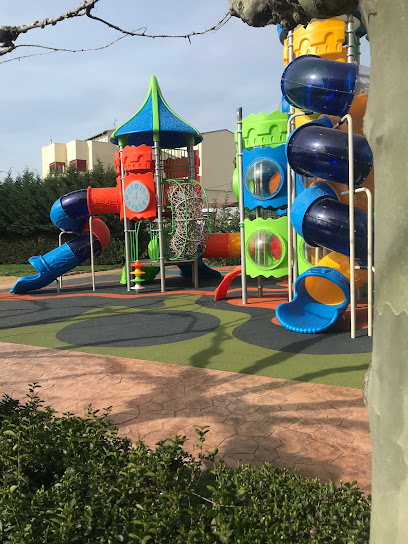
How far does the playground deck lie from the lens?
3.43m

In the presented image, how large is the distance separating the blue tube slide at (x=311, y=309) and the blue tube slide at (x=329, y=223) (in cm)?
41

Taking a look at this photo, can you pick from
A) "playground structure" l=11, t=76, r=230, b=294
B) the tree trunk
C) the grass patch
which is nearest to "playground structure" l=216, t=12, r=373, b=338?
"playground structure" l=11, t=76, r=230, b=294

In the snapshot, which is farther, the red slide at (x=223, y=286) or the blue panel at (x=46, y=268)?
→ the blue panel at (x=46, y=268)

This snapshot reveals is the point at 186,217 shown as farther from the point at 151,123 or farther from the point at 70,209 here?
the point at 70,209

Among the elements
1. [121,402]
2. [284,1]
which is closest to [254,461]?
[121,402]

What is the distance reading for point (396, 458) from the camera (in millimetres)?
1159

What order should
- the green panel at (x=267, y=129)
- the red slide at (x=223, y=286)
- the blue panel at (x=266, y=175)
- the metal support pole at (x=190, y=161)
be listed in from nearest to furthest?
the blue panel at (x=266, y=175) → the green panel at (x=267, y=129) → the red slide at (x=223, y=286) → the metal support pole at (x=190, y=161)

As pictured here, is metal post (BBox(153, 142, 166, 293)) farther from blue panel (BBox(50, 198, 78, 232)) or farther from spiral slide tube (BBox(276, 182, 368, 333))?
spiral slide tube (BBox(276, 182, 368, 333))

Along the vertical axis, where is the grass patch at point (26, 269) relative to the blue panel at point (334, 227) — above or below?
below

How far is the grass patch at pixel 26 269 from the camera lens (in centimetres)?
2010

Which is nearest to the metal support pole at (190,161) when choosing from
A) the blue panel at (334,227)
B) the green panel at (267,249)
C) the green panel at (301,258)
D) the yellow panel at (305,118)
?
the green panel at (267,249)

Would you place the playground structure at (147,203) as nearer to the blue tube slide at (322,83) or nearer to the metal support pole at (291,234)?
the metal support pole at (291,234)

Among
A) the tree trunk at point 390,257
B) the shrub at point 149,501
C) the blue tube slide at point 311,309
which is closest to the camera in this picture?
the tree trunk at point 390,257

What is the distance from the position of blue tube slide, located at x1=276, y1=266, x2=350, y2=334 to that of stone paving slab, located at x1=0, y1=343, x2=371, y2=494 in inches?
90.2
